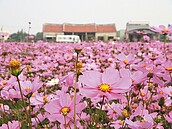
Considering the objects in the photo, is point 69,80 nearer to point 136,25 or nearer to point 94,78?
point 94,78

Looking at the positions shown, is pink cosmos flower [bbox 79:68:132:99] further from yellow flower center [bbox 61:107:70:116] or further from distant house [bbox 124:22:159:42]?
distant house [bbox 124:22:159:42]

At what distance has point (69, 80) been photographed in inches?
29.4

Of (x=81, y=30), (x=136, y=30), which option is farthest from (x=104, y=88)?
(x=81, y=30)

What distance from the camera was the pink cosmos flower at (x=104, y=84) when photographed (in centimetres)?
58

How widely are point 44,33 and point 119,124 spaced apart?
78.8 ft

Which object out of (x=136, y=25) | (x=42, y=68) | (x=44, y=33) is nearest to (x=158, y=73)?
(x=42, y=68)

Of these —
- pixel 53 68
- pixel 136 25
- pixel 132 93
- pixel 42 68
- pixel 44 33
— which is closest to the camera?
pixel 132 93

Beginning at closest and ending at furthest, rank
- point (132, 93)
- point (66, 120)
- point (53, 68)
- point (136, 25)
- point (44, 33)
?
1. point (66, 120)
2. point (132, 93)
3. point (53, 68)
4. point (136, 25)
5. point (44, 33)

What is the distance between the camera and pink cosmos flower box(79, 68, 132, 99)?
1.90 ft

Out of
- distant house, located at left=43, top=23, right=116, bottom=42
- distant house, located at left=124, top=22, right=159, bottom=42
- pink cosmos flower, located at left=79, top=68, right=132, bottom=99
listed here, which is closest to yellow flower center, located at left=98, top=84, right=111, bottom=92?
pink cosmos flower, located at left=79, top=68, right=132, bottom=99

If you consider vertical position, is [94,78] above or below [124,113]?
above

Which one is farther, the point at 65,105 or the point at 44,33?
the point at 44,33

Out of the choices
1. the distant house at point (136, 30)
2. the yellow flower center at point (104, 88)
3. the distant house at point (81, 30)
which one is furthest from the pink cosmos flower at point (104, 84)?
the distant house at point (81, 30)

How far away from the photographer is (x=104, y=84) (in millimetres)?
612
